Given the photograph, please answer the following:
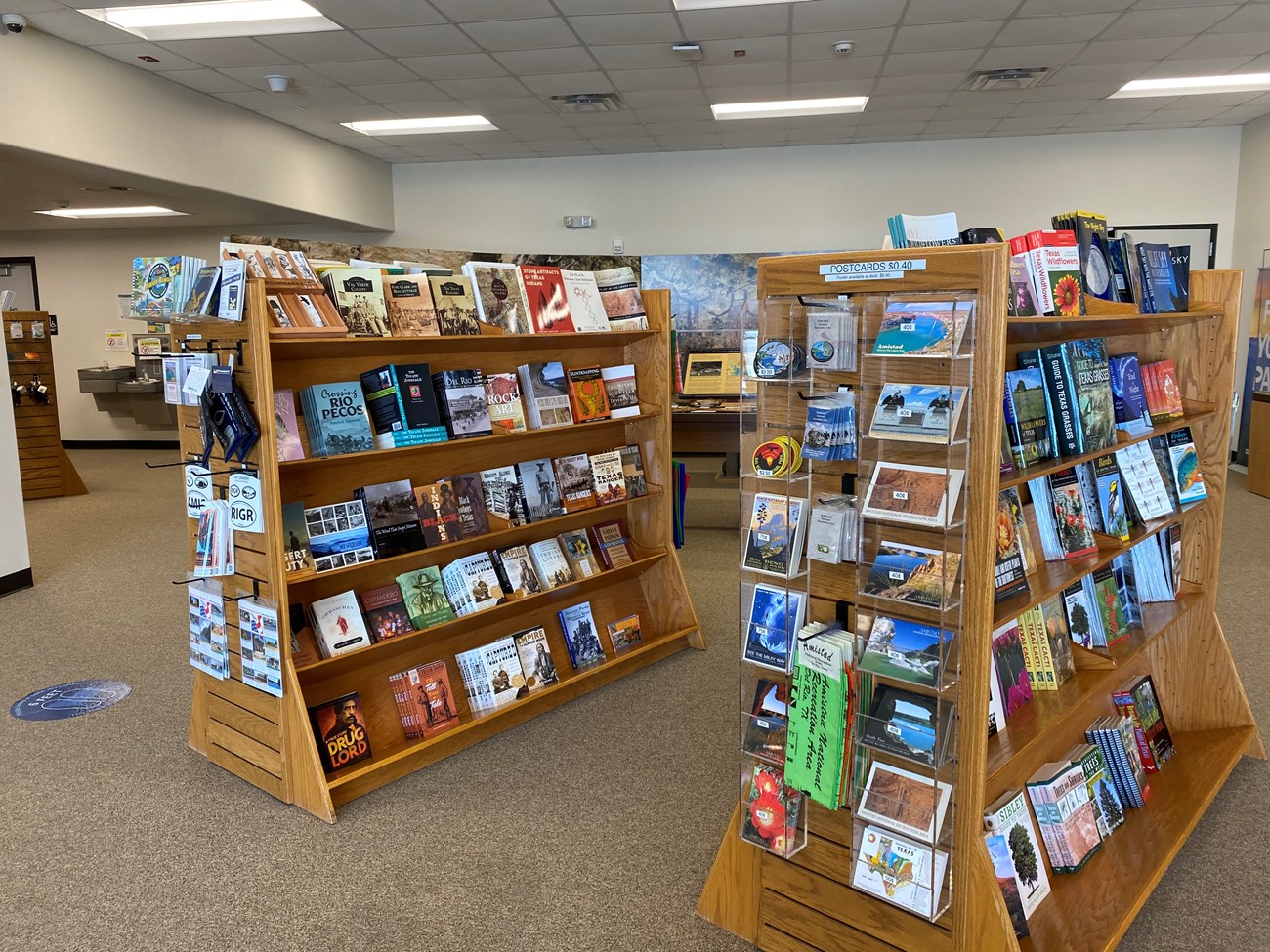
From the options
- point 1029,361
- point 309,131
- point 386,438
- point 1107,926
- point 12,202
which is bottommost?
point 1107,926

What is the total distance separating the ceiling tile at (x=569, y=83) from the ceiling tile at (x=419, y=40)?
0.82 m

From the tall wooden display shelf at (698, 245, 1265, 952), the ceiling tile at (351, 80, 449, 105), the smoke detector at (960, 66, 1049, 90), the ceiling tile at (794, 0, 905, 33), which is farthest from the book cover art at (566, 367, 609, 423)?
the smoke detector at (960, 66, 1049, 90)

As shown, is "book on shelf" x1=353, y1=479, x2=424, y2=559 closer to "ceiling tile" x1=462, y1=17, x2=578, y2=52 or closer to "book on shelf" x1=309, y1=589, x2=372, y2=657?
"book on shelf" x1=309, y1=589, x2=372, y2=657

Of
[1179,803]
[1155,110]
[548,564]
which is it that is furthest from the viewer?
[1155,110]

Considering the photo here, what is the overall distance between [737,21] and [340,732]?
4777 millimetres

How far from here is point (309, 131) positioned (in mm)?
8477

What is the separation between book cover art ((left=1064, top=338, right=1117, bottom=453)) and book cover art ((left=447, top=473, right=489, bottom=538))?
2.14 metres

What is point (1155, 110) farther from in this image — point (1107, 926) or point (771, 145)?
point (1107, 926)

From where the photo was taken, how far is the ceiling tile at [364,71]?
6.26m

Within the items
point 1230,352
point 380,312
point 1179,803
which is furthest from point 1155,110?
point 380,312

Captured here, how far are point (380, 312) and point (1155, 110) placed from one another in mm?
7937

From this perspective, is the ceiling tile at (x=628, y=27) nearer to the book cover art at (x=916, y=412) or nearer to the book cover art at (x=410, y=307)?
the book cover art at (x=410, y=307)

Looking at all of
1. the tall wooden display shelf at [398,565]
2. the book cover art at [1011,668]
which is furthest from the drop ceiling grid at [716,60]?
the book cover art at [1011,668]

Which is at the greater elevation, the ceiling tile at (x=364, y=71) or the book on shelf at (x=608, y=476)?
the ceiling tile at (x=364, y=71)
